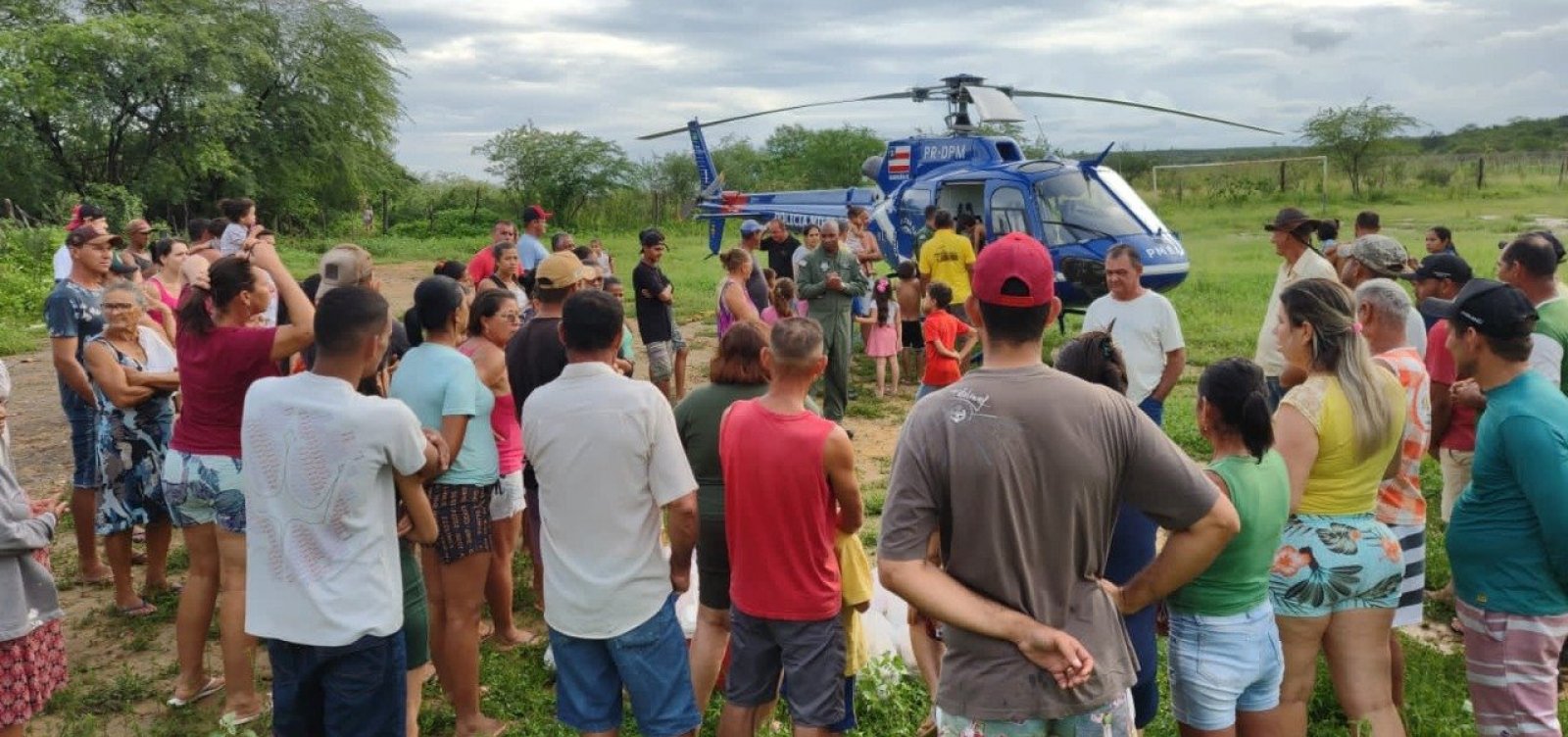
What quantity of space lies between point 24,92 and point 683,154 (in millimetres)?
27101

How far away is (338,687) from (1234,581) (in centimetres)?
248

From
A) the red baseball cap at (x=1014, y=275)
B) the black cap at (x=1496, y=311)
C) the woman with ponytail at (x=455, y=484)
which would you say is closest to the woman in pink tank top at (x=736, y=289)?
the woman with ponytail at (x=455, y=484)

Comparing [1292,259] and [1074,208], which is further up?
[1074,208]

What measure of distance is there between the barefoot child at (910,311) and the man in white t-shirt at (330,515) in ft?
23.4

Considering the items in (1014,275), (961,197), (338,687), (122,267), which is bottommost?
(338,687)

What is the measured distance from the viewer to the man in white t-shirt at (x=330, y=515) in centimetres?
275

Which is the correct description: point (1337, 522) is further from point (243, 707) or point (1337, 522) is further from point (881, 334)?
point (881, 334)

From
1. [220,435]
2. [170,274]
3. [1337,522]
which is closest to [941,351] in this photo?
[1337,522]

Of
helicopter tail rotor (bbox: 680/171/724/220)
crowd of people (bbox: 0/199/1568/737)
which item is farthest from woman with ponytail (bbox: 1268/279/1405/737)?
helicopter tail rotor (bbox: 680/171/724/220)

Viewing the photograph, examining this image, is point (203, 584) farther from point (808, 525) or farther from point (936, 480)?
point (936, 480)

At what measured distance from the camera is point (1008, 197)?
11.4 m

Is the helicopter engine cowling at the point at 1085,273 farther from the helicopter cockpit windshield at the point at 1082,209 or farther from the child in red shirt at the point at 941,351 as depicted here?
the child in red shirt at the point at 941,351

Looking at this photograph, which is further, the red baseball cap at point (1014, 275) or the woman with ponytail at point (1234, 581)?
the woman with ponytail at point (1234, 581)

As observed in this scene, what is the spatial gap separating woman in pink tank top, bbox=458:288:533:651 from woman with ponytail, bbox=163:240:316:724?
678mm
